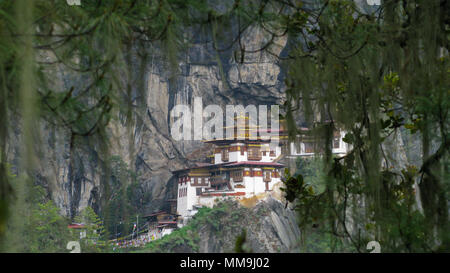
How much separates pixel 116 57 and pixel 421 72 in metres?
0.82

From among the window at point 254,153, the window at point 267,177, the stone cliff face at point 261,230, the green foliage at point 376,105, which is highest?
the window at point 254,153

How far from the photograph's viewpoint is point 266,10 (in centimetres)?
136

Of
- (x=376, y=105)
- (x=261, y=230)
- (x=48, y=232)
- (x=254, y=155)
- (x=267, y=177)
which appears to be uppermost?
(x=254, y=155)

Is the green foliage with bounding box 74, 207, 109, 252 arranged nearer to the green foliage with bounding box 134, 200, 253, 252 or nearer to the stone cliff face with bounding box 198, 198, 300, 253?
the green foliage with bounding box 134, 200, 253, 252

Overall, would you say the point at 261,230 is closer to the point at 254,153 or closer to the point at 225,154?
the point at 254,153

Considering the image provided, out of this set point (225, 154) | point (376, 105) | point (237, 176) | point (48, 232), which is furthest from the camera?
point (225, 154)

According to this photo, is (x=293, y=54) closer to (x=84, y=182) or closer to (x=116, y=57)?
(x=116, y=57)

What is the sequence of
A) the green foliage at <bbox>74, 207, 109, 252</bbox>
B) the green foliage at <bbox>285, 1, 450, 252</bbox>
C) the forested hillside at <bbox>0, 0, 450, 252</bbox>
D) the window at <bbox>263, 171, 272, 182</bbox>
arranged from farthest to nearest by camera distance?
1. the window at <bbox>263, 171, 272, 182</bbox>
2. the green foliage at <bbox>74, 207, 109, 252</bbox>
3. the green foliage at <bbox>285, 1, 450, 252</bbox>
4. the forested hillside at <bbox>0, 0, 450, 252</bbox>

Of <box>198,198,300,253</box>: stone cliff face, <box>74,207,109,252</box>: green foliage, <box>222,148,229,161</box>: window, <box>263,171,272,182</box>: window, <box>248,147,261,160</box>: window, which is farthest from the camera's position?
<box>222,148,229,161</box>: window

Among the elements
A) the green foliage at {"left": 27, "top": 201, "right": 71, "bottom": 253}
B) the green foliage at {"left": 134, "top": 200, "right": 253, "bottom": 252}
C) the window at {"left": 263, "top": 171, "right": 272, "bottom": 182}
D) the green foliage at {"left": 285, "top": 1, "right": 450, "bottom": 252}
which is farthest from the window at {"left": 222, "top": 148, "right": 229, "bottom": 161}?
the green foliage at {"left": 285, "top": 1, "right": 450, "bottom": 252}

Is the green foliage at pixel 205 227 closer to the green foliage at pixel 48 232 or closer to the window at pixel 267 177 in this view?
the window at pixel 267 177

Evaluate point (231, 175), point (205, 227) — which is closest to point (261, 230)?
point (205, 227)

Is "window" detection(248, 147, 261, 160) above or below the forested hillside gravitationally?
above

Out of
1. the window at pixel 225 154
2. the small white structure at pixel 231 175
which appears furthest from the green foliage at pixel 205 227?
the window at pixel 225 154
